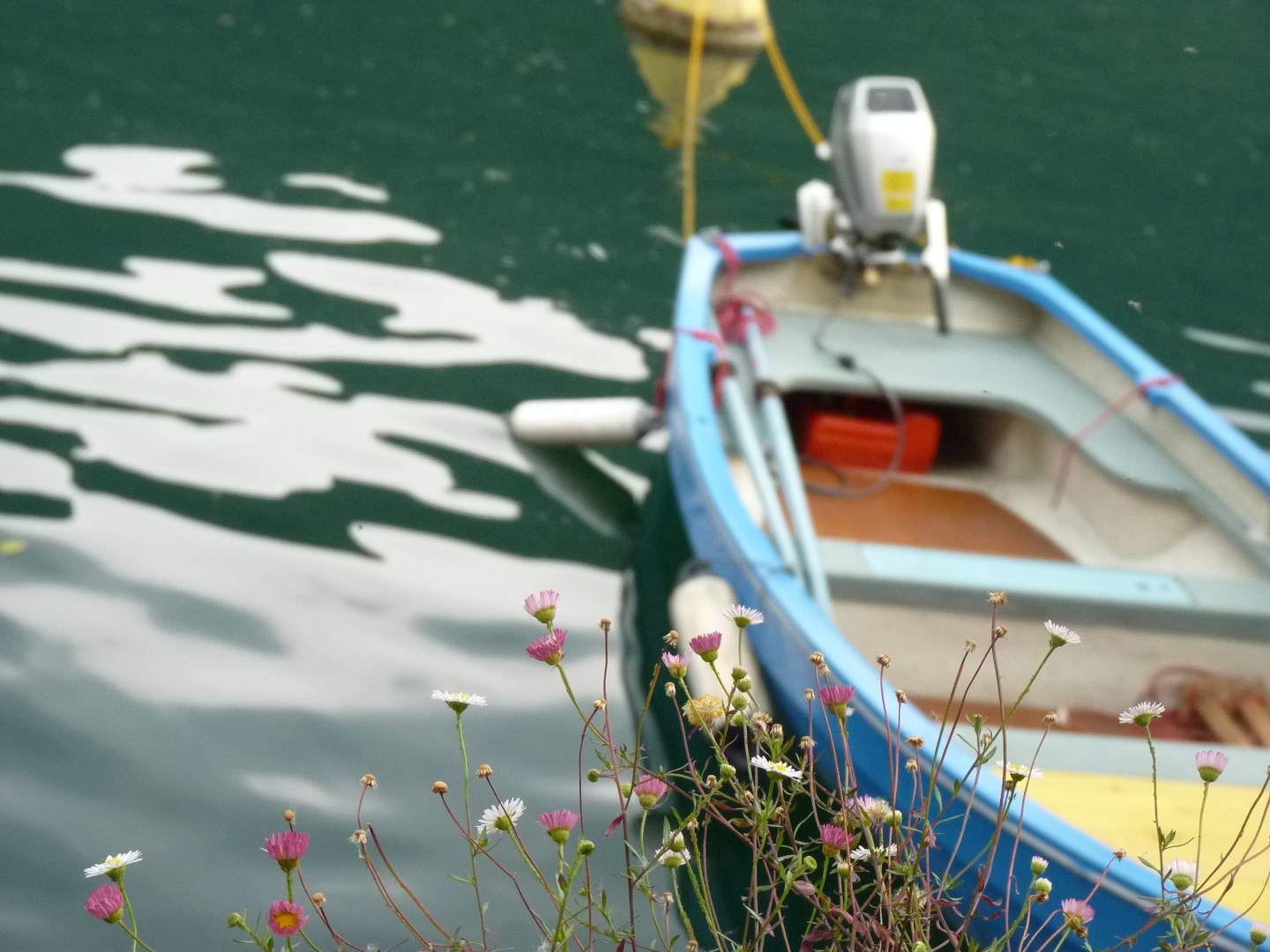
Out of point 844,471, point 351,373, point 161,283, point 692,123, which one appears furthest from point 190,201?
point 692,123

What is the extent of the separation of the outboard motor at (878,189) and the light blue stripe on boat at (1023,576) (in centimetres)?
149

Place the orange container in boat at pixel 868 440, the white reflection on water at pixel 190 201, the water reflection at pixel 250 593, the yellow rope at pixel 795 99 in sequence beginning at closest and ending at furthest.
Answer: the water reflection at pixel 250 593, the orange container in boat at pixel 868 440, the white reflection on water at pixel 190 201, the yellow rope at pixel 795 99

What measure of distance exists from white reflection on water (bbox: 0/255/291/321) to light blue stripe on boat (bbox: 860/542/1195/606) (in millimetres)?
3139

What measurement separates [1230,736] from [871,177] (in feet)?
7.08

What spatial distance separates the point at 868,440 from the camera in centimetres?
442

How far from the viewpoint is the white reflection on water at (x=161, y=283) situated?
5461mm

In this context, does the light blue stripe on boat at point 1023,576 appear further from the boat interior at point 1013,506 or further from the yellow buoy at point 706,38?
the yellow buoy at point 706,38

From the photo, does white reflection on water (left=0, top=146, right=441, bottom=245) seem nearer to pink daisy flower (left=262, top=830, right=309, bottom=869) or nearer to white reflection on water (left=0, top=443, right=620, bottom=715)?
white reflection on water (left=0, top=443, right=620, bottom=715)

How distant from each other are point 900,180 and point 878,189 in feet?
0.26

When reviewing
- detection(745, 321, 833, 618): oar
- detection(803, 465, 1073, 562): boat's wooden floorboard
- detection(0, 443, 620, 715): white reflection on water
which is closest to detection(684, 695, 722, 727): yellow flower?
detection(745, 321, 833, 618): oar

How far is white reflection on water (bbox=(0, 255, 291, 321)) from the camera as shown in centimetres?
546

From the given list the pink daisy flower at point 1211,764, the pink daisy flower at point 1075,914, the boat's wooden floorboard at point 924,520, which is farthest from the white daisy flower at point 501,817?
the boat's wooden floorboard at point 924,520

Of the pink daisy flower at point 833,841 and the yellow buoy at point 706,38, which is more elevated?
the yellow buoy at point 706,38

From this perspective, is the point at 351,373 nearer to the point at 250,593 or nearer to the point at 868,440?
the point at 250,593
